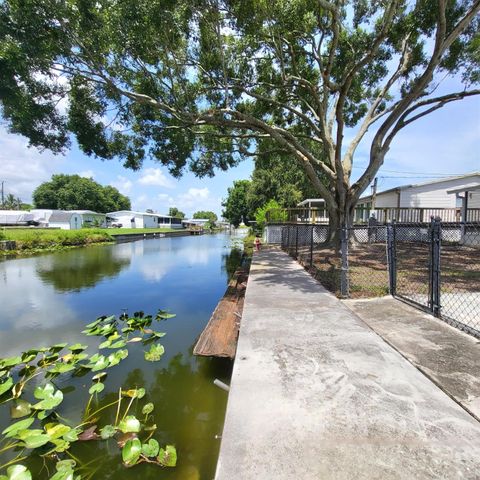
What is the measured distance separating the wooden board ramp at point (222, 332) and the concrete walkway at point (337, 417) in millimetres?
759

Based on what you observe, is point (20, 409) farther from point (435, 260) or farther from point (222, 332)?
point (435, 260)

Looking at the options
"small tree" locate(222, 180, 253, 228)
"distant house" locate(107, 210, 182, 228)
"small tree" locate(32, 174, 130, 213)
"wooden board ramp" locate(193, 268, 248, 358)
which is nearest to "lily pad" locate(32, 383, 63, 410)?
"wooden board ramp" locate(193, 268, 248, 358)

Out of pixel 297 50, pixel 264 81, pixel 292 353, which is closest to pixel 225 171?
pixel 264 81

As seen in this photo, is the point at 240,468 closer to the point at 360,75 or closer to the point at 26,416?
the point at 26,416

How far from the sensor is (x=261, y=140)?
15.4 m

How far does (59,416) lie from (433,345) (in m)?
4.47

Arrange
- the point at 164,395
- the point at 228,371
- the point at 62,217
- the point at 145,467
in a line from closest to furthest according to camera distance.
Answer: the point at 145,467
the point at 164,395
the point at 228,371
the point at 62,217

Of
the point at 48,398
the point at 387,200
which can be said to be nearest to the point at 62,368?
the point at 48,398

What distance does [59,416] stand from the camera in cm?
370

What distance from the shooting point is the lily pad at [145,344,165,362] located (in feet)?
17.1

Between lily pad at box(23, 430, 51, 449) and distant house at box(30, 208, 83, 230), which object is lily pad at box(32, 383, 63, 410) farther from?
distant house at box(30, 208, 83, 230)

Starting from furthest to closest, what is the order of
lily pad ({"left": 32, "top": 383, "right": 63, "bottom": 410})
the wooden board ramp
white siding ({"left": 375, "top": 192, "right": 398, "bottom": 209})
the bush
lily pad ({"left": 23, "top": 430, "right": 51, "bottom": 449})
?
the bush, white siding ({"left": 375, "top": 192, "right": 398, "bottom": 209}), the wooden board ramp, lily pad ({"left": 32, "top": 383, "right": 63, "bottom": 410}), lily pad ({"left": 23, "top": 430, "right": 51, "bottom": 449})

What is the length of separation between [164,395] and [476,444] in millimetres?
3522

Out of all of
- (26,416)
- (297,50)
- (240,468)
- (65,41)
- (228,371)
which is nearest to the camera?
(240,468)
